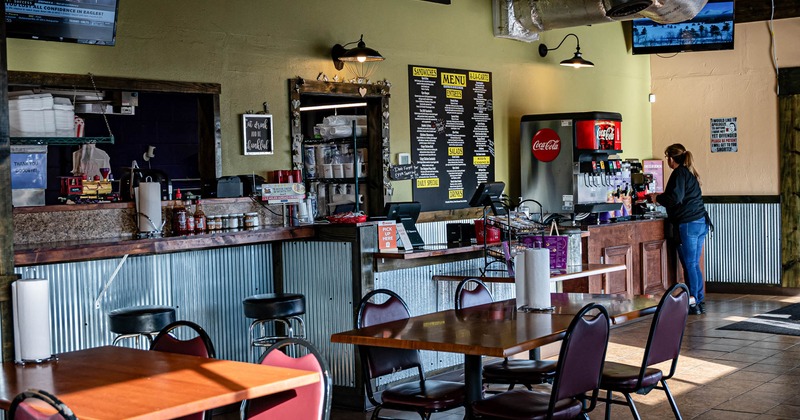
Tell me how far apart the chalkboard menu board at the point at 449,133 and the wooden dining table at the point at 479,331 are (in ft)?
12.5

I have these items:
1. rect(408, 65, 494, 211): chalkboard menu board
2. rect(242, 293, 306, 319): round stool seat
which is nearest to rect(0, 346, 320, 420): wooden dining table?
rect(242, 293, 306, 319): round stool seat

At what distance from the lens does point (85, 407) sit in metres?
3.12

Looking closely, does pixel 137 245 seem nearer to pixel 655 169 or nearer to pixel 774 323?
pixel 774 323

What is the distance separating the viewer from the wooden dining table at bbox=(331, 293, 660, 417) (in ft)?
13.3

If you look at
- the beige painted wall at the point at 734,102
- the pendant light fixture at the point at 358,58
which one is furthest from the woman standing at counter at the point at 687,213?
the pendant light fixture at the point at 358,58

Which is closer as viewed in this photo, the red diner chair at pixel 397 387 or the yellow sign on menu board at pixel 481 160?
the red diner chair at pixel 397 387

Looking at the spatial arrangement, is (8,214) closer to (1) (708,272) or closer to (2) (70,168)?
(2) (70,168)

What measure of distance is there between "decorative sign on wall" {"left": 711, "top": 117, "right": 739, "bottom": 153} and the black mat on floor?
2.38 metres

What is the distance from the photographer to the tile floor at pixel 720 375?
601cm

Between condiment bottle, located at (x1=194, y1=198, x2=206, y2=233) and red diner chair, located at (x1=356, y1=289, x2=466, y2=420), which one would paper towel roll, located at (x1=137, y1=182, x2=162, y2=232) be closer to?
condiment bottle, located at (x1=194, y1=198, x2=206, y2=233)

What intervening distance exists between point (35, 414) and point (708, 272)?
10.1 meters

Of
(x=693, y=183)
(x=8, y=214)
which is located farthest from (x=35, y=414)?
(x=693, y=183)

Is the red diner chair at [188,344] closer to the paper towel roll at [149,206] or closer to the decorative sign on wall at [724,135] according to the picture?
the paper towel roll at [149,206]

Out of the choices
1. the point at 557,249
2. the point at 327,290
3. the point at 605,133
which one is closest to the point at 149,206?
the point at 327,290
